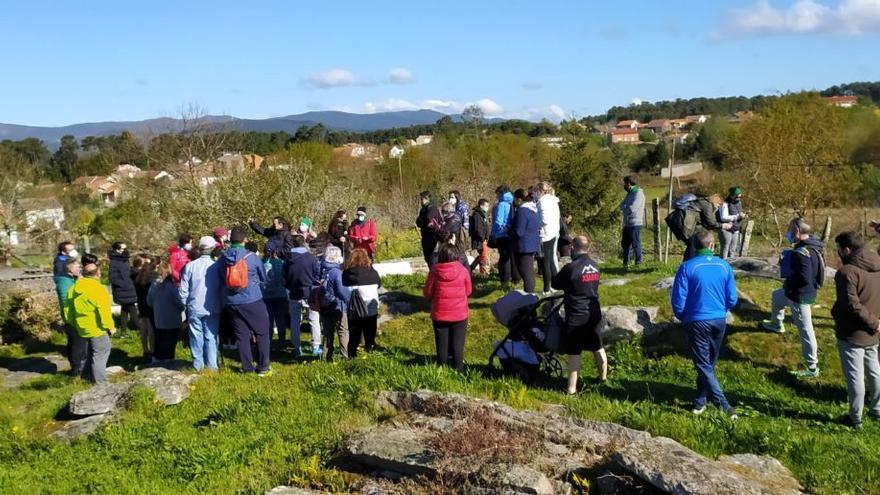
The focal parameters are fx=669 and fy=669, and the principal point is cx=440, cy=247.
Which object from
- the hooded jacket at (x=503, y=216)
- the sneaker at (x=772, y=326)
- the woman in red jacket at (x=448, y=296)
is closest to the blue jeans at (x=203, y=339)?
the woman in red jacket at (x=448, y=296)

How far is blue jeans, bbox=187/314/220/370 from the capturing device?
8.63m

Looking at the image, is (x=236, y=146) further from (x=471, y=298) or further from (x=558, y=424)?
(x=558, y=424)

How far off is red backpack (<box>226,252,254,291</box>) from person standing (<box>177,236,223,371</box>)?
51 centimetres

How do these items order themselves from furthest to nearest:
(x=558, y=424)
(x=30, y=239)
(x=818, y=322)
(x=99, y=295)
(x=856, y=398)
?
(x=30, y=239), (x=818, y=322), (x=99, y=295), (x=856, y=398), (x=558, y=424)

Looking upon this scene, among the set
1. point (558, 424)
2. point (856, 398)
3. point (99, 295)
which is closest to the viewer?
point (558, 424)

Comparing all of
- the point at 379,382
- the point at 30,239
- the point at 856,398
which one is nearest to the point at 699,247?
the point at 856,398

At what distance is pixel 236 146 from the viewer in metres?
31.1

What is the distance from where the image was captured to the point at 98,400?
23.5ft

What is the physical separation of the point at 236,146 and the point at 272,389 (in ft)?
84.7

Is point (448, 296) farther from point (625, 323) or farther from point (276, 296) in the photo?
point (276, 296)

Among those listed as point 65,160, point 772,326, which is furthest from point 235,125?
point 65,160

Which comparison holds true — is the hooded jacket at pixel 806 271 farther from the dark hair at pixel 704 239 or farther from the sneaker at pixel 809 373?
the dark hair at pixel 704 239

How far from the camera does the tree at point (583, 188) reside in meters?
26.6

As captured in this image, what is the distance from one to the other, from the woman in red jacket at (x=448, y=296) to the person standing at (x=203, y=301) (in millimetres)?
2862
